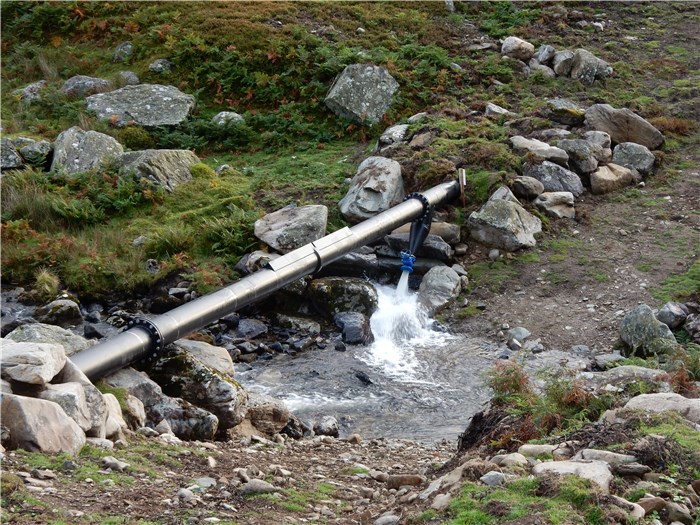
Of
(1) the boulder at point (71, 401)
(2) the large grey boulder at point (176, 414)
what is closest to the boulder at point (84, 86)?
(2) the large grey boulder at point (176, 414)

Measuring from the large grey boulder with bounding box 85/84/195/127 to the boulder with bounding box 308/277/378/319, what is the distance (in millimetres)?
9445

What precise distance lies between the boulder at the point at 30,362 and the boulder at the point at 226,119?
1562cm

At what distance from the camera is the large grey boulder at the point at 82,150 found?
21688mm

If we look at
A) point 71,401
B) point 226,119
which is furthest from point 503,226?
point 71,401

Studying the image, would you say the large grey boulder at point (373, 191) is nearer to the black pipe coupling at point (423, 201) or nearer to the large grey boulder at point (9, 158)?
the black pipe coupling at point (423, 201)

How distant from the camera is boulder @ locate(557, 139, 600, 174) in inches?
821

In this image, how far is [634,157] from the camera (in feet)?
70.7

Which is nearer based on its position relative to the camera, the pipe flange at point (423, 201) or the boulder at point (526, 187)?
the pipe flange at point (423, 201)

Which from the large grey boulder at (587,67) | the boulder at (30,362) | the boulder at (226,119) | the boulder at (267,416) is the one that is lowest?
the boulder at (267,416)

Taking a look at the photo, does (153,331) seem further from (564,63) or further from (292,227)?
(564,63)

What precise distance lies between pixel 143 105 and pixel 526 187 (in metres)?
11.6

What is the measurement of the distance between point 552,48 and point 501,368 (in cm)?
1782

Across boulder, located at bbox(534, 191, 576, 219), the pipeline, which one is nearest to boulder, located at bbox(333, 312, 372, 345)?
the pipeline

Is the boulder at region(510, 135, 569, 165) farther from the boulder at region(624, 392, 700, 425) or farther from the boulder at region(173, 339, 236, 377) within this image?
the boulder at region(624, 392, 700, 425)
